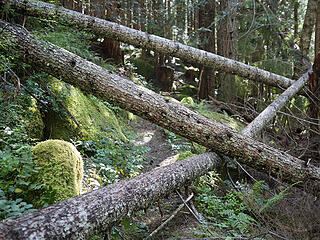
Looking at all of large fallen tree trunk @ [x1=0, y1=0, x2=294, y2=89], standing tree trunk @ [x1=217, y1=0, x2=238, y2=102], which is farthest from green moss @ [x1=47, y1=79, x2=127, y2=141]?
standing tree trunk @ [x1=217, y1=0, x2=238, y2=102]

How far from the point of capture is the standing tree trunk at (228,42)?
918cm

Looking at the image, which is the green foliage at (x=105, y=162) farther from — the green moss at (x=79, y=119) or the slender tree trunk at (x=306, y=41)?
the slender tree trunk at (x=306, y=41)

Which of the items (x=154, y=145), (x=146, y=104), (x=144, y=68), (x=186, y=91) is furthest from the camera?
(x=144, y=68)

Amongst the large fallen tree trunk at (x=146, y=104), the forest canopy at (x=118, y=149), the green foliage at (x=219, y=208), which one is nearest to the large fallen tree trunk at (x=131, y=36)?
the forest canopy at (x=118, y=149)

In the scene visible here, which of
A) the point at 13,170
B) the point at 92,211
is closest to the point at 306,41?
the point at 92,211

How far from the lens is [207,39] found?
10125 mm

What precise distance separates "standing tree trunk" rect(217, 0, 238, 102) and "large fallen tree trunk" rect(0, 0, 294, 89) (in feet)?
7.99

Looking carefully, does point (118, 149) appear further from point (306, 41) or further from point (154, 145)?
point (306, 41)

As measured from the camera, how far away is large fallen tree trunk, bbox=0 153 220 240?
5.51ft

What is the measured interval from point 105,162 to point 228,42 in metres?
7.45

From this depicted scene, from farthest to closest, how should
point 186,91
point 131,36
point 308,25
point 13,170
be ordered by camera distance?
point 186,91
point 308,25
point 131,36
point 13,170

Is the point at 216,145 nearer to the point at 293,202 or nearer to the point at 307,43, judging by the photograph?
the point at 293,202

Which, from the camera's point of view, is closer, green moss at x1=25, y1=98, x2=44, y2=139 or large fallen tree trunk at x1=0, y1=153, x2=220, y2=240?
large fallen tree trunk at x1=0, y1=153, x2=220, y2=240

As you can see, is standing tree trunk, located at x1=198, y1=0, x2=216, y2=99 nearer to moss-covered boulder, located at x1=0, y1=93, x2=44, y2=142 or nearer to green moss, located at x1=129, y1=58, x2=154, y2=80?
green moss, located at x1=129, y1=58, x2=154, y2=80
